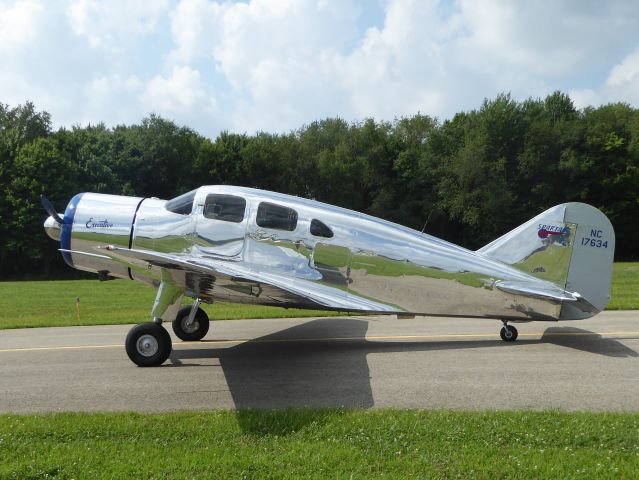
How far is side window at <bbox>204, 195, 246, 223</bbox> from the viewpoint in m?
9.07

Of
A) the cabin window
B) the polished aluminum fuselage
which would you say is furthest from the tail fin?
the cabin window

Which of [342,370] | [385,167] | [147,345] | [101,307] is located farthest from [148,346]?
[385,167]

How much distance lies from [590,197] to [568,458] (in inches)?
2239

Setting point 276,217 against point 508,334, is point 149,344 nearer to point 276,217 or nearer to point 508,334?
point 276,217

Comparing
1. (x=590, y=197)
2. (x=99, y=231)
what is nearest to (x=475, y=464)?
(x=99, y=231)

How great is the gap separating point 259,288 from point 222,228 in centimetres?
143

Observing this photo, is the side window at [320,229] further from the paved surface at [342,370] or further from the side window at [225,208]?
the paved surface at [342,370]

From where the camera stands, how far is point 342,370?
8.12 meters

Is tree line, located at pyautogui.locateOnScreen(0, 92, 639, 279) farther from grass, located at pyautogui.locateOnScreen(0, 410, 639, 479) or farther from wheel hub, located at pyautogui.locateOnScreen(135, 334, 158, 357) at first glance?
grass, located at pyautogui.locateOnScreen(0, 410, 639, 479)

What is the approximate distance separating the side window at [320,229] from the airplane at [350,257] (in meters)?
0.02

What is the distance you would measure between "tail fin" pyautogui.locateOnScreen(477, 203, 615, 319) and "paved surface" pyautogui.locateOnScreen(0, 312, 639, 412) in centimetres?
99

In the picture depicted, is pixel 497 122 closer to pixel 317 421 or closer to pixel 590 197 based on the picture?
pixel 590 197

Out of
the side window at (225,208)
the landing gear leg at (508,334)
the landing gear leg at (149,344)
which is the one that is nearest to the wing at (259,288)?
the landing gear leg at (149,344)

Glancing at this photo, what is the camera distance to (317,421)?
18.2 feet
